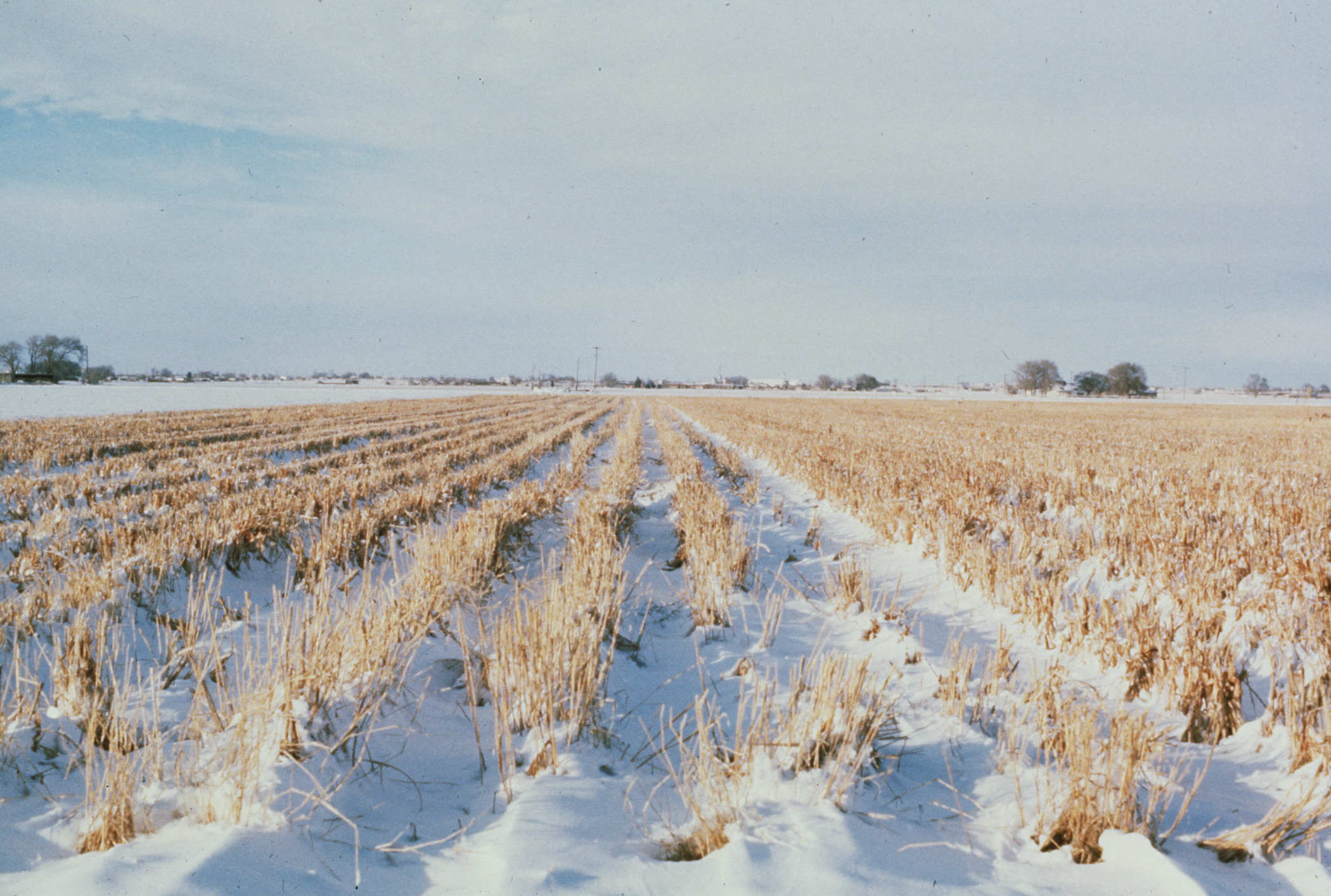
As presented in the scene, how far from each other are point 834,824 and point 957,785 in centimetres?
76

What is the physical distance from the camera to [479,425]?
21531 mm

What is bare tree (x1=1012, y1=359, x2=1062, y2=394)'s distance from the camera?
10462 cm

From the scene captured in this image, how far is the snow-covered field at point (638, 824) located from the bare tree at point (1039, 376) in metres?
118

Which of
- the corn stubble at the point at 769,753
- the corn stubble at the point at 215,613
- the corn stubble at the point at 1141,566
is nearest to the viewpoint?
the corn stubble at the point at 769,753

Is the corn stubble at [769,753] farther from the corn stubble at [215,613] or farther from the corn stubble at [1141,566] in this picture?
the corn stubble at [215,613]

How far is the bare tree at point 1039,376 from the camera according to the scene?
105m

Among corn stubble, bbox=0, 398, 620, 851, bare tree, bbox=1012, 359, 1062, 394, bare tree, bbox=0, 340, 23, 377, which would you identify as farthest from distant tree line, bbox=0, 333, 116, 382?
bare tree, bbox=1012, 359, 1062, 394

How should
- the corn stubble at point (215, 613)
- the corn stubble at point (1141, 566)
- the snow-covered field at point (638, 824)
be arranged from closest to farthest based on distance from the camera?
the snow-covered field at point (638, 824) → the corn stubble at point (215, 613) → the corn stubble at point (1141, 566)

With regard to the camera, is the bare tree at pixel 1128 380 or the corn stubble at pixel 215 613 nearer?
the corn stubble at pixel 215 613

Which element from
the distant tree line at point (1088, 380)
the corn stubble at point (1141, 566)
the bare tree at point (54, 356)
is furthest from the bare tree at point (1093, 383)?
the bare tree at point (54, 356)

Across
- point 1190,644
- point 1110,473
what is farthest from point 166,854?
point 1110,473

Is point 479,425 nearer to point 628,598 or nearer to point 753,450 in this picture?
point 753,450

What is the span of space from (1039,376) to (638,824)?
12141 centimetres

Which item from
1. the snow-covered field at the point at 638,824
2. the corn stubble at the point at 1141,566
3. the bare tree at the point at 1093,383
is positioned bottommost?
the snow-covered field at the point at 638,824
